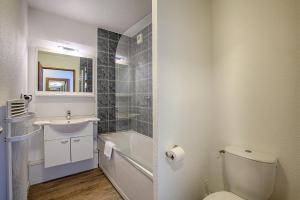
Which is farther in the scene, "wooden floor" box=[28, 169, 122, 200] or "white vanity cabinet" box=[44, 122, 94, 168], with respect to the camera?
"white vanity cabinet" box=[44, 122, 94, 168]

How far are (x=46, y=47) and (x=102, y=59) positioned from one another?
0.88m

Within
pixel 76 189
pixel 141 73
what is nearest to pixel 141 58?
pixel 141 73

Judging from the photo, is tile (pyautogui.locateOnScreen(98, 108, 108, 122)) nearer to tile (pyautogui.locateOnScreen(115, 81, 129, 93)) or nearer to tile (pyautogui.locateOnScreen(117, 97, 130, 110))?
tile (pyautogui.locateOnScreen(117, 97, 130, 110))

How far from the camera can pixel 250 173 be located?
1.10m

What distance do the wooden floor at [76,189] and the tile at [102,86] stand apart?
1.49 metres

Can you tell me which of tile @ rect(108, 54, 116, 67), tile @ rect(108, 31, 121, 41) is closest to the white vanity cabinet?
tile @ rect(108, 54, 116, 67)

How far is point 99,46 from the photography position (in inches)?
107

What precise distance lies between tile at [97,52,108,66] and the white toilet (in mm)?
2467

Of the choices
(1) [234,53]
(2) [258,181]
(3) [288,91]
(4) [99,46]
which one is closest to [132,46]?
(4) [99,46]

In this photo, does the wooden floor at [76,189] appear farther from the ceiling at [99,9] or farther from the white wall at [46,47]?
the ceiling at [99,9]

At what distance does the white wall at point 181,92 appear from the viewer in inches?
46.6

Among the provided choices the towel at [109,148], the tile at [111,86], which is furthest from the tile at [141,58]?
the towel at [109,148]

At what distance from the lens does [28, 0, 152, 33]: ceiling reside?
2.03 m

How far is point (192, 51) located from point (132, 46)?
4.59ft
